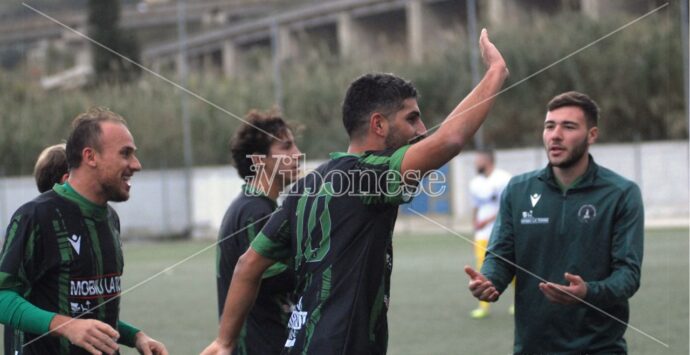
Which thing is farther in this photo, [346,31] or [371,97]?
[346,31]

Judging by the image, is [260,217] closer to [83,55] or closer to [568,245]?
[568,245]

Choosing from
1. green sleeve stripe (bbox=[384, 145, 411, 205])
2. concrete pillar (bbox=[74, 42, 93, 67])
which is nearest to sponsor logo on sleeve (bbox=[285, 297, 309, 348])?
green sleeve stripe (bbox=[384, 145, 411, 205])

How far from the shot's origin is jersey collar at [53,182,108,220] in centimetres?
488

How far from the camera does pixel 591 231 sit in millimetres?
5363

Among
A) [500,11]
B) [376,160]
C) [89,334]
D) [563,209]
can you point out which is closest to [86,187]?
[89,334]

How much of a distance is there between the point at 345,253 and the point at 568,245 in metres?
1.73

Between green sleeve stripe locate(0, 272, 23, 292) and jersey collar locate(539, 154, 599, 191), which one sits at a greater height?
jersey collar locate(539, 154, 599, 191)

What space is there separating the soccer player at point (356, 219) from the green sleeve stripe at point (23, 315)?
0.80 m

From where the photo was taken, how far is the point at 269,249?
4.39 meters

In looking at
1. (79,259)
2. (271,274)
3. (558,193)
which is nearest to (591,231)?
(558,193)

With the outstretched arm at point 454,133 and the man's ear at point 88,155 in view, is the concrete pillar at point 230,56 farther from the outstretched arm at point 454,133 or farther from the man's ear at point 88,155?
Answer: the outstretched arm at point 454,133

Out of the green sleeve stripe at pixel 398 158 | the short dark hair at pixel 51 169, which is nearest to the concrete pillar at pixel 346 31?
the short dark hair at pixel 51 169

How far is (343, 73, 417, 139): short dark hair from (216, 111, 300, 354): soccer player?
1372 mm

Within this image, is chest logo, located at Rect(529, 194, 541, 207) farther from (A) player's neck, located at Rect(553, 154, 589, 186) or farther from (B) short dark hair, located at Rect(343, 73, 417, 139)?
(B) short dark hair, located at Rect(343, 73, 417, 139)
